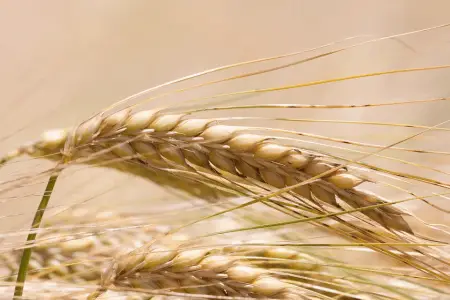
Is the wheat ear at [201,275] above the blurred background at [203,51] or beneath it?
beneath

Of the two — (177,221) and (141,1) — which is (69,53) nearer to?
(141,1)

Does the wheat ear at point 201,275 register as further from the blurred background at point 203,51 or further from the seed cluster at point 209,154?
the blurred background at point 203,51

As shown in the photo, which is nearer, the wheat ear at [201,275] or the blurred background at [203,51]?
the wheat ear at [201,275]

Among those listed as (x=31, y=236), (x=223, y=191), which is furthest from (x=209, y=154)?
(x=31, y=236)

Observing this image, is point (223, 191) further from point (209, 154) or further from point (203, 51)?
point (203, 51)

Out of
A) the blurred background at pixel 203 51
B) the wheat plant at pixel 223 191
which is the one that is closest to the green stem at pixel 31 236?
the wheat plant at pixel 223 191

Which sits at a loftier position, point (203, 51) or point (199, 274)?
point (203, 51)

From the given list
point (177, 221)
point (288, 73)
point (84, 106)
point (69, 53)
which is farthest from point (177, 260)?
point (288, 73)

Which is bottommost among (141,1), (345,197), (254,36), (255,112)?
(255,112)

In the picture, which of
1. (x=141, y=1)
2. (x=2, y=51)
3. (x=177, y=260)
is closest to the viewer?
(x=177, y=260)
